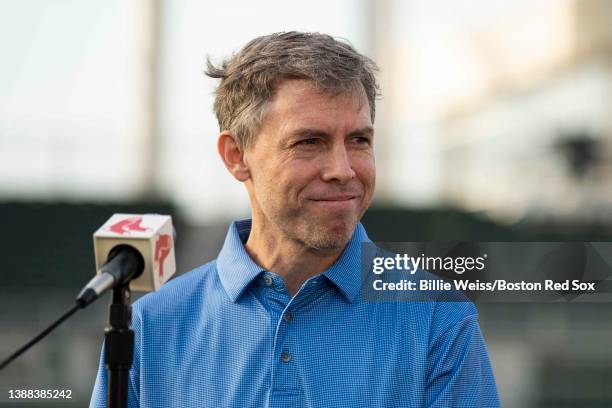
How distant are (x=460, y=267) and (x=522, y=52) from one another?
10.8 ft

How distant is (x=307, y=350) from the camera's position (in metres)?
1.36

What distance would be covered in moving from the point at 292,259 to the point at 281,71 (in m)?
0.30

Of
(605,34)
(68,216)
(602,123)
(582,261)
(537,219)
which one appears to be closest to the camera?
(582,261)

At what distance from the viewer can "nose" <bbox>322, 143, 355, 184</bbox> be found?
1.30 meters

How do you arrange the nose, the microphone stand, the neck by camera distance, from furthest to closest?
1. the neck
2. the nose
3. the microphone stand

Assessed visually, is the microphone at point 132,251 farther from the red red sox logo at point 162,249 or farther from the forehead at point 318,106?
the forehead at point 318,106

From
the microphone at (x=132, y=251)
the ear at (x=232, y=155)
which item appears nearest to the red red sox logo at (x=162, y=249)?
the microphone at (x=132, y=251)

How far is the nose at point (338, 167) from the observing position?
1296 mm

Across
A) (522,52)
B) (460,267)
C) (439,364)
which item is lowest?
(439,364)

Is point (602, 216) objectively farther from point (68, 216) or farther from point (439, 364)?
point (439, 364)

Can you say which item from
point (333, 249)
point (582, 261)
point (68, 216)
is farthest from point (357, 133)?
point (68, 216)

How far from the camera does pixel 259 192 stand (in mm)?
1431

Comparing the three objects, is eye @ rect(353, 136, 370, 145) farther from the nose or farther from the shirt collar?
the shirt collar

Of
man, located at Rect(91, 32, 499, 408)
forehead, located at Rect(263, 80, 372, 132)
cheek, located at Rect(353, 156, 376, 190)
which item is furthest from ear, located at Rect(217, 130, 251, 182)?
cheek, located at Rect(353, 156, 376, 190)
